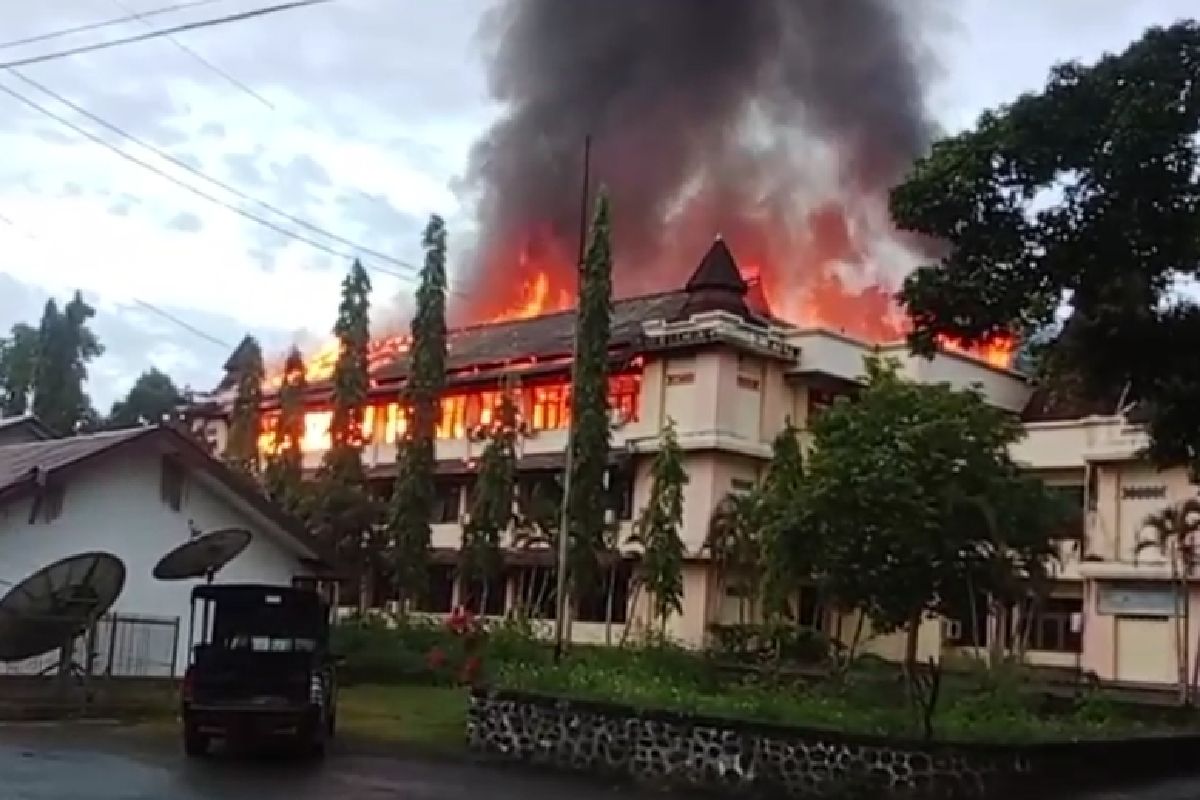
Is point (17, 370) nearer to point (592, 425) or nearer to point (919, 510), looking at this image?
point (592, 425)

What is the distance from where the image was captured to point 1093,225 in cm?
1425

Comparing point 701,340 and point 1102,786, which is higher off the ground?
point 701,340

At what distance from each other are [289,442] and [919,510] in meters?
35.4

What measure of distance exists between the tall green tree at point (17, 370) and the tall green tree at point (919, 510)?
58704mm

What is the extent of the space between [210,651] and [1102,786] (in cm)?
1185


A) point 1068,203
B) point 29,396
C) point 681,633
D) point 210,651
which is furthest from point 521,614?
point 29,396

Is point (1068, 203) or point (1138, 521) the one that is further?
point (1138, 521)

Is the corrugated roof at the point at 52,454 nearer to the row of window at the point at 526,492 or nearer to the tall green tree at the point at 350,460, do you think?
the tall green tree at the point at 350,460

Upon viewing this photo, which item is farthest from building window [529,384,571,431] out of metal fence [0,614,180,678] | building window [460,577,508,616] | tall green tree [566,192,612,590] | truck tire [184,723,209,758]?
truck tire [184,723,209,758]

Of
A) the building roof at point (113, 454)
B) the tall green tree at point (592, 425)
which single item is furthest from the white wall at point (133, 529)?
the tall green tree at point (592, 425)

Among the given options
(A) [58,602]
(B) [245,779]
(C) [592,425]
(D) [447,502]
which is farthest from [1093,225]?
(D) [447,502]

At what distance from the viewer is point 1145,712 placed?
27844 millimetres

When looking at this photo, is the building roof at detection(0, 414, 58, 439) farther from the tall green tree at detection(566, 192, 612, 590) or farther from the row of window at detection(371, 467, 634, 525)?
the tall green tree at detection(566, 192, 612, 590)

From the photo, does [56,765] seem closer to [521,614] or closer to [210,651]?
[210,651]
